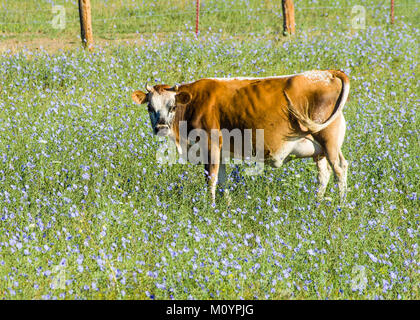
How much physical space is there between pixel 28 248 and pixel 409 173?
15.4ft

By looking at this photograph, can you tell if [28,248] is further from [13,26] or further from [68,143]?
[13,26]

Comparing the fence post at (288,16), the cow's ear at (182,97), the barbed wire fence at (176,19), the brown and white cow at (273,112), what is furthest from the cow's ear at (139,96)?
the barbed wire fence at (176,19)

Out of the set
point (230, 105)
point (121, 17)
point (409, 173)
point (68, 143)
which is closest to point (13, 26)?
point (121, 17)

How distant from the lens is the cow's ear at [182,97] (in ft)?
24.6

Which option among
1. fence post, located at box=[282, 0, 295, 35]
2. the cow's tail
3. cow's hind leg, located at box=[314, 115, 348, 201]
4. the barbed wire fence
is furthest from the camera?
the barbed wire fence

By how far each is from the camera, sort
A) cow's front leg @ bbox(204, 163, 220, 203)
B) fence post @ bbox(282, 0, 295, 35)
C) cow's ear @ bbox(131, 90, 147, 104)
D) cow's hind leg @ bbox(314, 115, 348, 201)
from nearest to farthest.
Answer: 1. cow's hind leg @ bbox(314, 115, 348, 201)
2. cow's front leg @ bbox(204, 163, 220, 203)
3. cow's ear @ bbox(131, 90, 147, 104)
4. fence post @ bbox(282, 0, 295, 35)

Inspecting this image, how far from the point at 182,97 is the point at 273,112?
106 cm

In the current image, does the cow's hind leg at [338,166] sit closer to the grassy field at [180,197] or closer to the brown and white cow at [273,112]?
the brown and white cow at [273,112]

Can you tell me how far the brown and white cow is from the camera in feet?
24.4

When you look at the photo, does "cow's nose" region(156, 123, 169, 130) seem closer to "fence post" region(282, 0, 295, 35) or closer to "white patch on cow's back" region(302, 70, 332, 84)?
"white patch on cow's back" region(302, 70, 332, 84)

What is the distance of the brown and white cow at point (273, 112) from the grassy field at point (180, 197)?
1.30ft

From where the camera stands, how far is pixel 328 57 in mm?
13383

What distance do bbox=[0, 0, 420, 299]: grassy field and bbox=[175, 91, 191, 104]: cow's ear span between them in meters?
0.89

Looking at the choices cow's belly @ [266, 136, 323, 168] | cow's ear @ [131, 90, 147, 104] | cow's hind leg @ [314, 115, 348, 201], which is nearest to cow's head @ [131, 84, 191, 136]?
cow's ear @ [131, 90, 147, 104]
